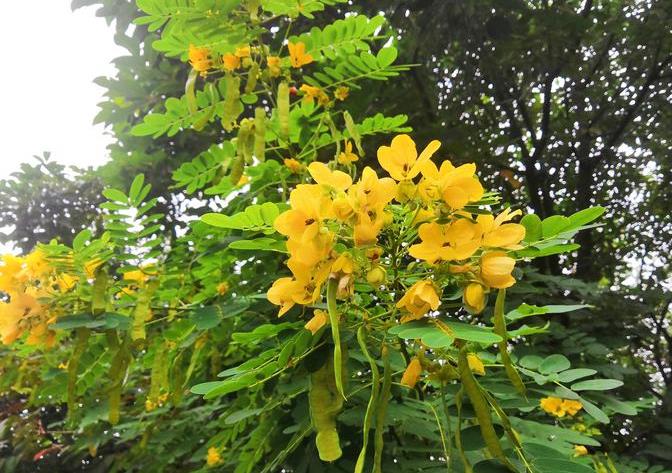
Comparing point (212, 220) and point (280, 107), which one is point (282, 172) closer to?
point (280, 107)

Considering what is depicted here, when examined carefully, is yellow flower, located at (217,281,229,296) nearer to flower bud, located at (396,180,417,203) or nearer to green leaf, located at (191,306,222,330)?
green leaf, located at (191,306,222,330)

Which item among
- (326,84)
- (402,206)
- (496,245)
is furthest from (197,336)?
(326,84)

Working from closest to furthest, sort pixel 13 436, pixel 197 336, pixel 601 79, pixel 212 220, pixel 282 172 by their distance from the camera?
pixel 212 220 < pixel 197 336 < pixel 282 172 < pixel 13 436 < pixel 601 79

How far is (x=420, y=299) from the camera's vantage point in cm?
66

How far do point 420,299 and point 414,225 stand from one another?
107 millimetres

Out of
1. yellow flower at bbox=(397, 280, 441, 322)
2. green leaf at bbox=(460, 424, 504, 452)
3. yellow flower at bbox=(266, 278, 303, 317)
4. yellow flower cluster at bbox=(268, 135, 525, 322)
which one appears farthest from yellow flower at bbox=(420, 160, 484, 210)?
green leaf at bbox=(460, 424, 504, 452)

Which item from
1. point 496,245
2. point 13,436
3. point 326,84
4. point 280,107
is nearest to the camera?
point 496,245

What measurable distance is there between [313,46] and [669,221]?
258 cm

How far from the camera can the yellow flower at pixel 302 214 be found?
0.70 meters

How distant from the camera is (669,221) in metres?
3.21

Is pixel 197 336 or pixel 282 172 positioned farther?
pixel 282 172

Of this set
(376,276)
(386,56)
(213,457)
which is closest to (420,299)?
(376,276)

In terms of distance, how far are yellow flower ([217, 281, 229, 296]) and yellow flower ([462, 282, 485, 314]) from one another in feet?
2.67

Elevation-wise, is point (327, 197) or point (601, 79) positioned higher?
point (327, 197)
